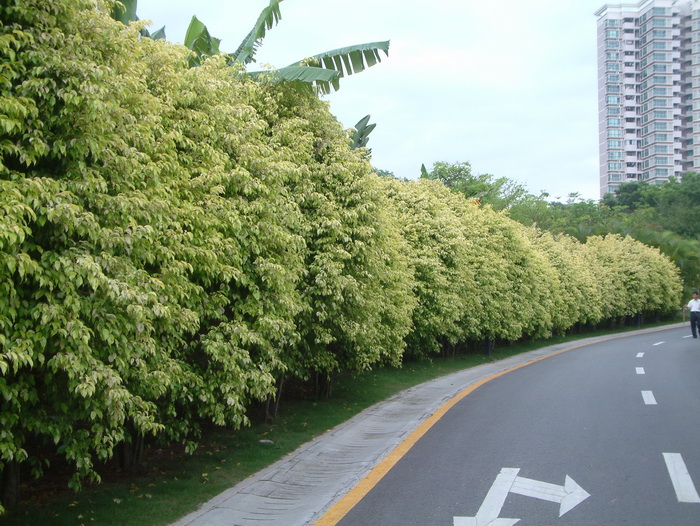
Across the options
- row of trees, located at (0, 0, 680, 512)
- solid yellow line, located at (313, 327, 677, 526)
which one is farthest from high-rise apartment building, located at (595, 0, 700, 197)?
solid yellow line, located at (313, 327, 677, 526)

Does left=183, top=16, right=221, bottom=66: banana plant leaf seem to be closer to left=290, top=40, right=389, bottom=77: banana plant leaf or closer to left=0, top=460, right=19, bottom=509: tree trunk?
left=290, top=40, right=389, bottom=77: banana plant leaf

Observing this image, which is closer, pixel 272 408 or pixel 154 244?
pixel 154 244

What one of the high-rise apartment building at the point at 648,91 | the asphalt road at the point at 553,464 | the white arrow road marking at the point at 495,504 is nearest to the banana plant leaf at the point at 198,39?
the asphalt road at the point at 553,464

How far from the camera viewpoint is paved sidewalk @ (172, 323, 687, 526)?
650cm

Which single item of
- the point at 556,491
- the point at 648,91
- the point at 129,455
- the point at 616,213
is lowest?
the point at 556,491

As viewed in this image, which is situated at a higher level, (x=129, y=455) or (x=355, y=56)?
(x=355, y=56)

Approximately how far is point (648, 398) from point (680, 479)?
256 inches

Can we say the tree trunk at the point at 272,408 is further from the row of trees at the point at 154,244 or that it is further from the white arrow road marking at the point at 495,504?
the white arrow road marking at the point at 495,504

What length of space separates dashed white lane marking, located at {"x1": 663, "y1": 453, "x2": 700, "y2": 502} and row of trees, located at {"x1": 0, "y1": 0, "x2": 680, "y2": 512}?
15.9 feet

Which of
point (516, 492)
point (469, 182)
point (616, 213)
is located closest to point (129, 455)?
point (516, 492)

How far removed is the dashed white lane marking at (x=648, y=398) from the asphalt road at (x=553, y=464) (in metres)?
0.02

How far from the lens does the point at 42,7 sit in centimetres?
544

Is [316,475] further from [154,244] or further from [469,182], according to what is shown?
[469,182]

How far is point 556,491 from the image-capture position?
7.03 meters
